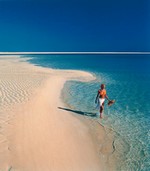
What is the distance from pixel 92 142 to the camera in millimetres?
8359

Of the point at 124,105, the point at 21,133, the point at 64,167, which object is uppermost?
the point at 124,105

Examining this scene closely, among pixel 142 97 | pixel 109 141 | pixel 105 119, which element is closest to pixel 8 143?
pixel 109 141

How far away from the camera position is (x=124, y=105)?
13.7 m

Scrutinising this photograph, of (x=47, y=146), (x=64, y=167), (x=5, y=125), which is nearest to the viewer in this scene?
(x=64, y=167)

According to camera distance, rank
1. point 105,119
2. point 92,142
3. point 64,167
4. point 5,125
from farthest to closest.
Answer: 1. point 105,119
2. point 5,125
3. point 92,142
4. point 64,167

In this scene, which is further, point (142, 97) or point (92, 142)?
point (142, 97)

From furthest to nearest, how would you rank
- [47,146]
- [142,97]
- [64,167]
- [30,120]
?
[142,97], [30,120], [47,146], [64,167]

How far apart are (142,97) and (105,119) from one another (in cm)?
619

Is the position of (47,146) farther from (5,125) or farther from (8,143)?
(5,125)

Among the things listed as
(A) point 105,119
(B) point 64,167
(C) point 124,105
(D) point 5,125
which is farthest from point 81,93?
(B) point 64,167

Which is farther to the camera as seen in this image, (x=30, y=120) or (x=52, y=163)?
(x=30, y=120)

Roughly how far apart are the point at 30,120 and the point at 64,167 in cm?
389

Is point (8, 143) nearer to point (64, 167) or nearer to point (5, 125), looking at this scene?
point (5, 125)

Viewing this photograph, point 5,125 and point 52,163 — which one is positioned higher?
point 5,125
